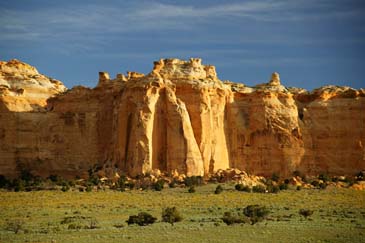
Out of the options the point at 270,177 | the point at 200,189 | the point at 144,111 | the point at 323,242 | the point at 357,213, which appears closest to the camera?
the point at 323,242

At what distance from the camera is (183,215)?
49.5 m

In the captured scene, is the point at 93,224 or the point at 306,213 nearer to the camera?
the point at 93,224

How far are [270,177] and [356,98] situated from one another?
33.0 ft

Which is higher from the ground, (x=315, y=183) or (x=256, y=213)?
(x=315, y=183)

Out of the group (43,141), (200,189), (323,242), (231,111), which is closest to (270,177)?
(231,111)

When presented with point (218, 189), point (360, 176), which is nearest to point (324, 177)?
point (360, 176)

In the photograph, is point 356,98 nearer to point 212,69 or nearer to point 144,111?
point 212,69

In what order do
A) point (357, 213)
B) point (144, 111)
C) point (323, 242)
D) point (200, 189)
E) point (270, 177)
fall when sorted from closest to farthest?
point (323, 242), point (357, 213), point (200, 189), point (144, 111), point (270, 177)

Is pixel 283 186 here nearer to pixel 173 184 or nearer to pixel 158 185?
pixel 173 184

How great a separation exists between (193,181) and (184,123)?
5.28 m

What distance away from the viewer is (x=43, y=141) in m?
73.3

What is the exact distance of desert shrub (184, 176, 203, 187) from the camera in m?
64.1

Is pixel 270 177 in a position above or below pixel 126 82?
below

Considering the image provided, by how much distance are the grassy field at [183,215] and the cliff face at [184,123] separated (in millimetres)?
7447
